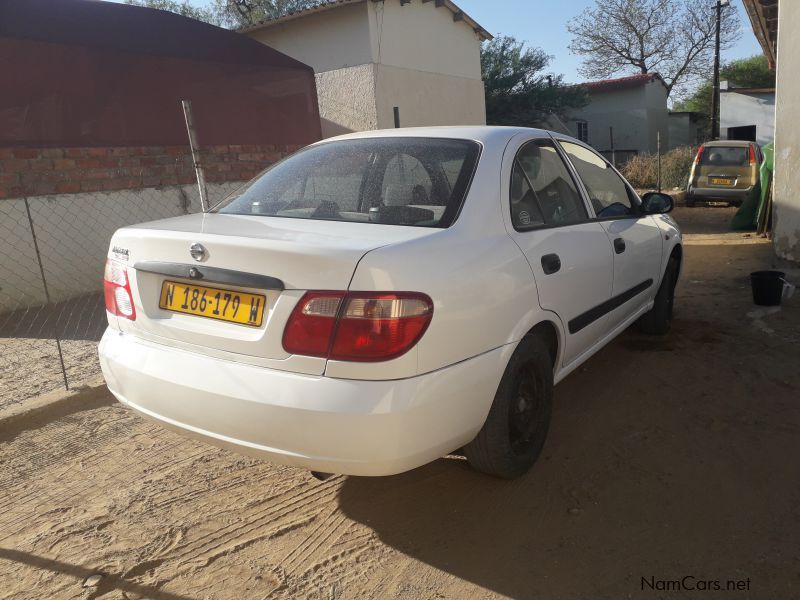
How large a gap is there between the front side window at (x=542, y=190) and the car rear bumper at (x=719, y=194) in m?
11.8

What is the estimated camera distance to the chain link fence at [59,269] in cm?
508

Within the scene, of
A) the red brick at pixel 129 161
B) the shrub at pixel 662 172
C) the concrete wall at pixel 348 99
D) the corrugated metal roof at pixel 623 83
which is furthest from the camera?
the corrugated metal roof at pixel 623 83

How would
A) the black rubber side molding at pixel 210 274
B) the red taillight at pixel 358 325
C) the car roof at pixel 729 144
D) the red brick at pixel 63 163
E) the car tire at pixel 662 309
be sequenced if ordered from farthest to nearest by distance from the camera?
the car roof at pixel 729 144 → the red brick at pixel 63 163 → the car tire at pixel 662 309 → the black rubber side molding at pixel 210 274 → the red taillight at pixel 358 325

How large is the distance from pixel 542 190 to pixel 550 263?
48 cm

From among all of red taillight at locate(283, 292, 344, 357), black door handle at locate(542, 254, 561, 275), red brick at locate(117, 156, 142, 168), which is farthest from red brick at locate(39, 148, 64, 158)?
black door handle at locate(542, 254, 561, 275)

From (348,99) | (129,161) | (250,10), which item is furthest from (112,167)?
(250,10)

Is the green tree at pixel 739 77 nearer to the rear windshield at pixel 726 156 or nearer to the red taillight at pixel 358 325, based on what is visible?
the rear windshield at pixel 726 156

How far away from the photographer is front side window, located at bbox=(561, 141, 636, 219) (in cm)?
363

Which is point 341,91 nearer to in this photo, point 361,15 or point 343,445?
point 361,15

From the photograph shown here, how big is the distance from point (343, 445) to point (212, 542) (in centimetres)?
88

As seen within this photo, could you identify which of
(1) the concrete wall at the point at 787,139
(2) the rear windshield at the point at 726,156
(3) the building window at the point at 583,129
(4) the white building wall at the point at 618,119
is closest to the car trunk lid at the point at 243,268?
(1) the concrete wall at the point at 787,139

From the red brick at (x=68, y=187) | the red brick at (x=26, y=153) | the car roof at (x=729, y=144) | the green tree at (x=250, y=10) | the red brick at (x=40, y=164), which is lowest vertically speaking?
the red brick at (x=68, y=187)

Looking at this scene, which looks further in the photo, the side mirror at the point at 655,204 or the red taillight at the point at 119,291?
the side mirror at the point at 655,204

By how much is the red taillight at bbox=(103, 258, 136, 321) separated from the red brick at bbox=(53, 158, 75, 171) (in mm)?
4480
